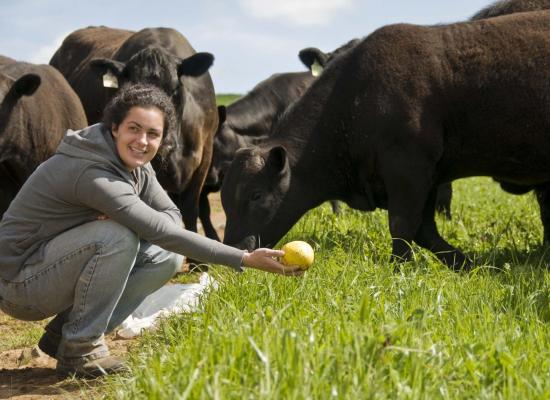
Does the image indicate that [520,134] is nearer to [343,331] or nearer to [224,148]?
[343,331]

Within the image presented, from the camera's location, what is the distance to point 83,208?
435 cm

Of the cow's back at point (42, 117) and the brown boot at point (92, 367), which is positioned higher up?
the cow's back at point (42, 117)

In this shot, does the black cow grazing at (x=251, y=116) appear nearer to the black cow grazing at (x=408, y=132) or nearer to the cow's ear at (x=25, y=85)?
the cow's ear at (x=25, y=85)

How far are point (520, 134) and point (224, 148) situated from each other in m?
6.02

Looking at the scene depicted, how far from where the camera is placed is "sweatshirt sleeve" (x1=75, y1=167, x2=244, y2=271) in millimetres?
4117

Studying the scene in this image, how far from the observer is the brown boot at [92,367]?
4219 mm

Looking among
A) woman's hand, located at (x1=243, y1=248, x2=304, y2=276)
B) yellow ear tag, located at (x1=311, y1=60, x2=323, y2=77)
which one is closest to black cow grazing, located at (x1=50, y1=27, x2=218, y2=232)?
yellow ear tag, located at (x1=311, y1=60, x2=323, y2=77)

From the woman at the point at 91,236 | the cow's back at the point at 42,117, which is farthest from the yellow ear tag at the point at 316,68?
the woman at the point at 91,236

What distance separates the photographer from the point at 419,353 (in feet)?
9.81

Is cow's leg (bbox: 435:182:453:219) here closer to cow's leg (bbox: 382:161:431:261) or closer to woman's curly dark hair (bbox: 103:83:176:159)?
cow's leg (bbox: 382:161:431:261)

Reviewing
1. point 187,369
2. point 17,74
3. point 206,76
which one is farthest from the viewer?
point 206,76

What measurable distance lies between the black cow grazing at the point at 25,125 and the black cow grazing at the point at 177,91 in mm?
640

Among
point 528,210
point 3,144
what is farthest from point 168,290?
point 528,210

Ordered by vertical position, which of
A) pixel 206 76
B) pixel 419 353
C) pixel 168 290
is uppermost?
pixel 206 76
